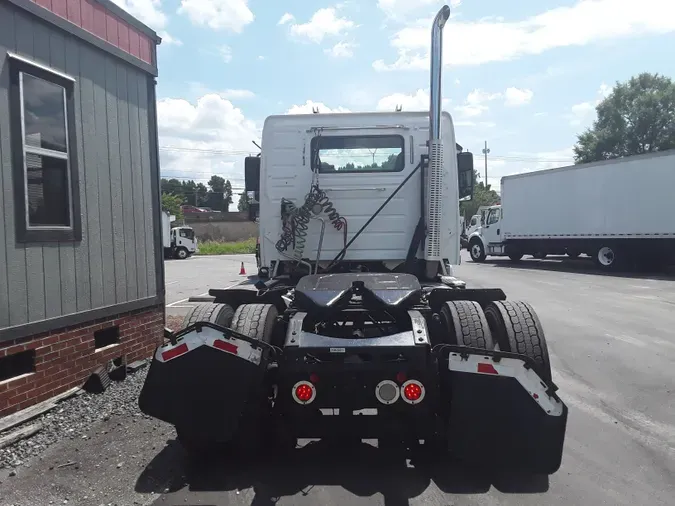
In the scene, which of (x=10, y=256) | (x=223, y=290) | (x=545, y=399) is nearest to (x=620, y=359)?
(x=545, y=399)

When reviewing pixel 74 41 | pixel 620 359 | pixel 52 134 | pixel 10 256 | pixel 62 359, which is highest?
pixel 74 41

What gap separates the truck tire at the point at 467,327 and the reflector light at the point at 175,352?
1.76 meters

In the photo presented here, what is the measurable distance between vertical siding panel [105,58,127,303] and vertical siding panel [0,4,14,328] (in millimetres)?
1473

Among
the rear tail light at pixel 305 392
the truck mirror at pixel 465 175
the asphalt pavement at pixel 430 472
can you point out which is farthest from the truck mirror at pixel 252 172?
the rear tail light at pixel 305 392

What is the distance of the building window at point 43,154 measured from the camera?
4.95m

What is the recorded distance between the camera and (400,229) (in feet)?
20.3

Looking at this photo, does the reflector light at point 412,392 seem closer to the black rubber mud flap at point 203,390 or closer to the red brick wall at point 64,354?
the black rubber mud flap at point 203,390

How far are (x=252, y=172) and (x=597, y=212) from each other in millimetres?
17907

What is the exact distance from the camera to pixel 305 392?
12.2ft

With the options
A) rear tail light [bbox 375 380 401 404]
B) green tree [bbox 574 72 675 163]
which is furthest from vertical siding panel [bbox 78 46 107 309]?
green tree [bbox 574 72 675 163]

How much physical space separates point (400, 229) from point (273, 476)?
9.84 ft

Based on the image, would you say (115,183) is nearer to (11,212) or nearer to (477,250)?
(11,212)

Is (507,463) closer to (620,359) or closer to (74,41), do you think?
(620,359)

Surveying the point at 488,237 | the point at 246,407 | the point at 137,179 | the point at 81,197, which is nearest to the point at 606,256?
the point at 488,237
